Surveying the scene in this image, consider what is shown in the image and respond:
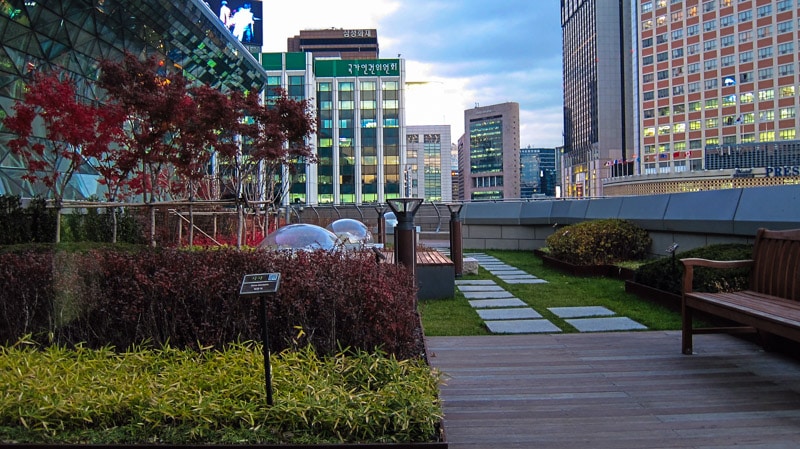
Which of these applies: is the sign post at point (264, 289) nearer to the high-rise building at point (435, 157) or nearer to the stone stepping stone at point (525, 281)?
the stone stepping stone at point (525, 281)

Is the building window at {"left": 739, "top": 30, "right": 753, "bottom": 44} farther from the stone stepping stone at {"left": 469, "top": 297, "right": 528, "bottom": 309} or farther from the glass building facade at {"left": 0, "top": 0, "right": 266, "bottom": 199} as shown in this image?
the stone stepping stone at {"left": 469, "top": 297, "right": 528, "bottom": 309}

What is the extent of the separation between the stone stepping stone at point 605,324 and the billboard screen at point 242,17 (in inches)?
2938

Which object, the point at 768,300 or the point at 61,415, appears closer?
the point at 61,415

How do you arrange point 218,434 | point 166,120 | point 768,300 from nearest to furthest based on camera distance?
1. point 218,434
2. point 768,300
3. point 166,120

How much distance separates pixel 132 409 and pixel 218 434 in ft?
1.94

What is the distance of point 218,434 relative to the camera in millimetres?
3180

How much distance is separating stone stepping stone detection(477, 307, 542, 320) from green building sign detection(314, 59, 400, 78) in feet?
255

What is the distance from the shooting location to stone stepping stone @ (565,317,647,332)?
659cm

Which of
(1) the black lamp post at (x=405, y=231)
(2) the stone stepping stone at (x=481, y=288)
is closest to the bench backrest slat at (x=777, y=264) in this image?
(1) the black lamp post at (x=405, y=231)

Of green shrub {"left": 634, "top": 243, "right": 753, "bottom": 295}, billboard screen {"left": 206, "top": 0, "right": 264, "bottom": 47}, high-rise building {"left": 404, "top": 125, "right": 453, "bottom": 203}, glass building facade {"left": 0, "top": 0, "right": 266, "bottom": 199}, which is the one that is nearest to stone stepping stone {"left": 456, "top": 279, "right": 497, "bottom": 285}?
green shrub {"left": 634, "top": 243, "right": 753, "bottom": 295}

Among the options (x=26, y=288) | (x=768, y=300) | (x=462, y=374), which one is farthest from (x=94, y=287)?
(x=768, y=300)

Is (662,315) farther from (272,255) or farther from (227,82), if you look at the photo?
(227,82)

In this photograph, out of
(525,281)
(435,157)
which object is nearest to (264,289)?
(525,281)

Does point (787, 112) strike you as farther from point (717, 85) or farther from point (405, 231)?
point (405, 231)
